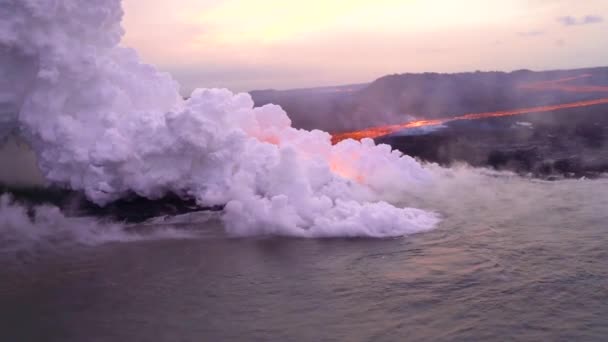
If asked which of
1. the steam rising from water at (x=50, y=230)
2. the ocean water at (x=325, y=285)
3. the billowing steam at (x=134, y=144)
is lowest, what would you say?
the ocean water at (x=325, y=285)

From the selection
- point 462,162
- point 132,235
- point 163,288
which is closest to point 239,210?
point 132,235

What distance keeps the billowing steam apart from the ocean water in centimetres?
103

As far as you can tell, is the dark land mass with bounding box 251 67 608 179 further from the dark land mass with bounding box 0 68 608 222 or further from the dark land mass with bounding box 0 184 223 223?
the dark land mass with bounding box 0 184 223 223

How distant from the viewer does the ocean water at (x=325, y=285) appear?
10992 millimetres

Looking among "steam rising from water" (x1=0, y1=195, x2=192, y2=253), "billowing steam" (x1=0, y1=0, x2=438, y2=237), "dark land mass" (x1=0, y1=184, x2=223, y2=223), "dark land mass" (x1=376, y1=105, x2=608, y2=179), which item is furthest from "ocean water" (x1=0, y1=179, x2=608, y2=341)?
"dark land mass" (x1=376, y1=105, x2=608, y2=179)

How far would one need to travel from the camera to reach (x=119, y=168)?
17.8 m

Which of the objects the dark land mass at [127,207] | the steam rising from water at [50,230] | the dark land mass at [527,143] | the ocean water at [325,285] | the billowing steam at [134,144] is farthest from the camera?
the dark land mass at [527,143]

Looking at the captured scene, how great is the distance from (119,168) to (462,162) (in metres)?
16.8

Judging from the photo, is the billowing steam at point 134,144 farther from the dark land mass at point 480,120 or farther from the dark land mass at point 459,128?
the dark land mass at point 480,120

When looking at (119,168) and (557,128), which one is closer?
(119,168)

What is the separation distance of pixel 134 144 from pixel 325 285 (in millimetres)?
7933

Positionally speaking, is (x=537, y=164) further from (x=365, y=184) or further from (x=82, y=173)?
(x=82, y=173)

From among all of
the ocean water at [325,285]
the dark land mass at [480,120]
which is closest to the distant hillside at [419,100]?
the dark land mass at [480,120]

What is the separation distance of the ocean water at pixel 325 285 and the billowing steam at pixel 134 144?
1.03 meters
